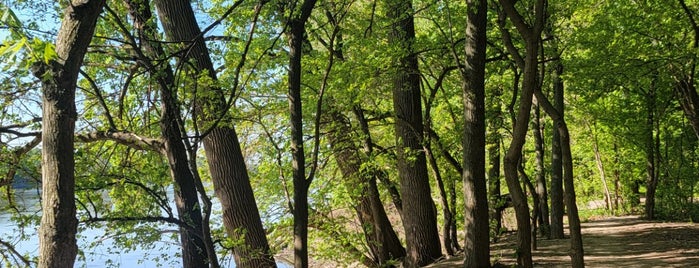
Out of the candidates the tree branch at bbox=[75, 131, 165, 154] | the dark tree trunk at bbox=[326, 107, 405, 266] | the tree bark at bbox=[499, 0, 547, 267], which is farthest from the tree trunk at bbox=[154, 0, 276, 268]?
the dark tree trunk at bbox=[326, 107, 405, 266]

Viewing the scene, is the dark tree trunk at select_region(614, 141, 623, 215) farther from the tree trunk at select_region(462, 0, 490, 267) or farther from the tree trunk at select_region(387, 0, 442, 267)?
the tree trunk at select_region(462, 0, 490, 267)

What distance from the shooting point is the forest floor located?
28.8 ft

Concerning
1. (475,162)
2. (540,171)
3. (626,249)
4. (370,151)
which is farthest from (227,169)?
(626,249)

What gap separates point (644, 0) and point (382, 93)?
5.42m

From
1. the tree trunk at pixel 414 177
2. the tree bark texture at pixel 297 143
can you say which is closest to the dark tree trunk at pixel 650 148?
the tree trunk at pixel 414 177

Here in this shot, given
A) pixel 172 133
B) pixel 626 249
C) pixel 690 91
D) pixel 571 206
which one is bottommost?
pixel 626 249

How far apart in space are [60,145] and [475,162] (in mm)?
5283

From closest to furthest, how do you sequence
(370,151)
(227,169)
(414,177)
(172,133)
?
(172,133) → (227,169) → (414,177) → (370,151)

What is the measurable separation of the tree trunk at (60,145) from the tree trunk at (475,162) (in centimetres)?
518

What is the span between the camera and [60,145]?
3268mm

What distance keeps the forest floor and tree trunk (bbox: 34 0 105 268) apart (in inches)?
235

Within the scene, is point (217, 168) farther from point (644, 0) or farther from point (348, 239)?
point (644, 0)

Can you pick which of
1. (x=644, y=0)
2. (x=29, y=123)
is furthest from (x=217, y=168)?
(x=644, y=0)

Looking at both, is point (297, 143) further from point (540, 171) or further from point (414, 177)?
point (540, 171)
